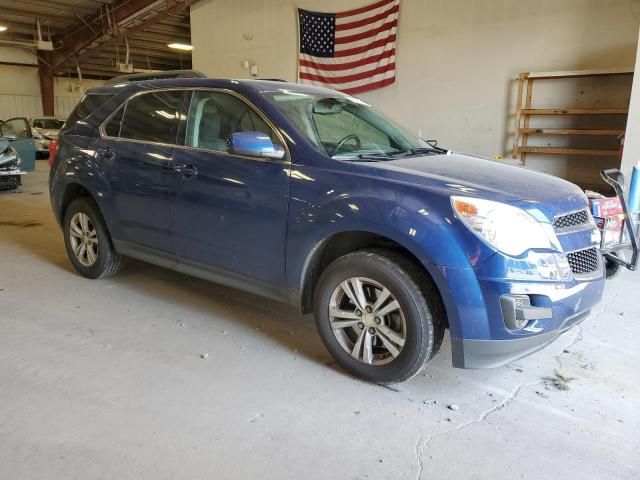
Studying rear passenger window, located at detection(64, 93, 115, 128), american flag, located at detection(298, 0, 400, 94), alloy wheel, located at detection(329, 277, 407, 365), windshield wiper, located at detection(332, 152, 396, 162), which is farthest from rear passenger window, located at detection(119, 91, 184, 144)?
american flag, located at detection(298, 0, 400, 94)

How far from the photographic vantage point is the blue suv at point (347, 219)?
2.51 metres

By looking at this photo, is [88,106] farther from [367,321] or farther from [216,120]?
[367,321]

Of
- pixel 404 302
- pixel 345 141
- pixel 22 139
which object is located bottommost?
pixel 404 302

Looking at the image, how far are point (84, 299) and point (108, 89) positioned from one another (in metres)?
1.75

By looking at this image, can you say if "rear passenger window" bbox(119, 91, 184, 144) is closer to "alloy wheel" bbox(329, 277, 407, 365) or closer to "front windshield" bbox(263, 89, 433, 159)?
"front windshield" bbox(263, 89, 433, 159)

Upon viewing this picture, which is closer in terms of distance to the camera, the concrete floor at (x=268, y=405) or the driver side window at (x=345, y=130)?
the concrete floor at (x=268, y=405)

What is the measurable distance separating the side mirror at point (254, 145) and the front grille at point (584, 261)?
66.6 inches

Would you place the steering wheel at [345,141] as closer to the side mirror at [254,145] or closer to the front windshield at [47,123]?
the side mirror at [254,145]

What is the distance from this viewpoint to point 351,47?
11.3m

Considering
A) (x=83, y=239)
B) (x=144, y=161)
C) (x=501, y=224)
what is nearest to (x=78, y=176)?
(x=83, y=239)

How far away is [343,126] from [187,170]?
3.60ft

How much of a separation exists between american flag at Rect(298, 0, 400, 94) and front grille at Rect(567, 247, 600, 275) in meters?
8.68

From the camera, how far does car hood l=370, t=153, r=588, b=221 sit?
2.59 metres

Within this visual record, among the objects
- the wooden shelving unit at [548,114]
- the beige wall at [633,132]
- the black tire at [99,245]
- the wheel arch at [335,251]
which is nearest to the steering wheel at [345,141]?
the wheel arch at [335,251]
